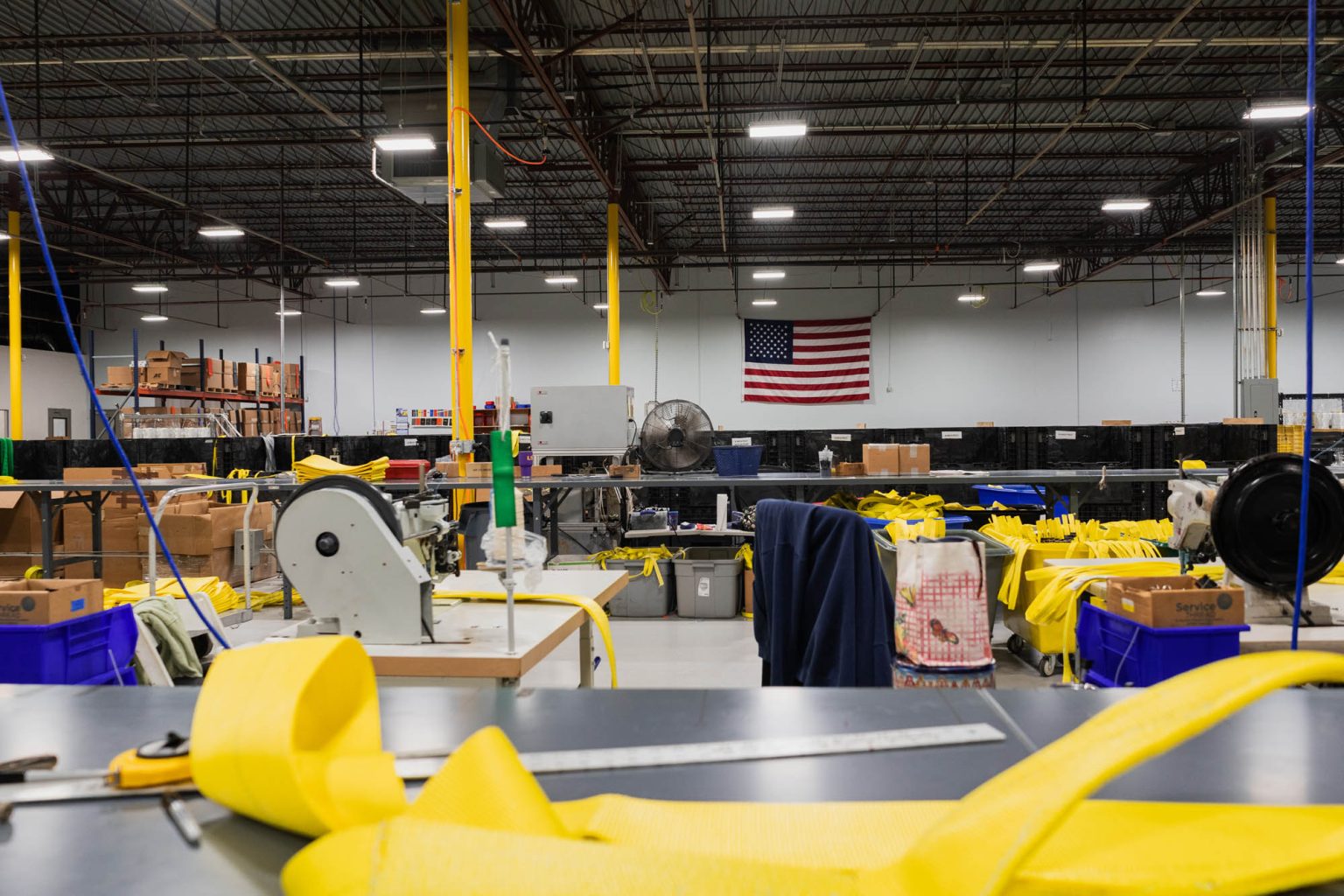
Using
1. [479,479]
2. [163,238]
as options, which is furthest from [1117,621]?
[163,238]

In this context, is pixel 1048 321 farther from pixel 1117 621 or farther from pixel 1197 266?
pixel 1117 621

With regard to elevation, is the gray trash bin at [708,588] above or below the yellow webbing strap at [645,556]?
below

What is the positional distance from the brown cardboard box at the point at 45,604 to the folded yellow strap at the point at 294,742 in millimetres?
2195

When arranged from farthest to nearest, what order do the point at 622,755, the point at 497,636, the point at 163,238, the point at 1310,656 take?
1. the point at 163,238
2. the point at 497,636
3. the point at 622,755
4. the point at 1310,656

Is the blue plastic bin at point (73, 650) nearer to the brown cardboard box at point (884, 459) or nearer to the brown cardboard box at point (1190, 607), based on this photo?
the brown cardboard box at point (1190, 607)

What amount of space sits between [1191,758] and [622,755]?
0.64 meters

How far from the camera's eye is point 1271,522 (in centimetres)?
190

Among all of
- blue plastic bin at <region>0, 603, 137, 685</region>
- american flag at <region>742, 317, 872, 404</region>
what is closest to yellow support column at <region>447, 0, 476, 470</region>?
blue plastic bin at <region>0, 603, 137, 685</region>

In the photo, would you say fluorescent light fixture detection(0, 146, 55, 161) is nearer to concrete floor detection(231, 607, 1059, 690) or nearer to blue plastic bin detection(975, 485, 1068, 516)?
concrete floor detection(231, 607, 1059, 690)

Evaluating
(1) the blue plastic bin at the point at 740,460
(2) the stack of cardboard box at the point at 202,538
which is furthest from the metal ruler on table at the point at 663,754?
(2) the stack of cardboard box at the point at 202,538

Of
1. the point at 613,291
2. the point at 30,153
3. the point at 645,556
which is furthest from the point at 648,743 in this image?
the point at 613,291

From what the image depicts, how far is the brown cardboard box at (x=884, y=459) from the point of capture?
5.26 m

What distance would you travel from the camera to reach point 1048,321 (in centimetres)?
1523

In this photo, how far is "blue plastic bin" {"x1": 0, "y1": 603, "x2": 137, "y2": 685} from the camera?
2309 millimetres
